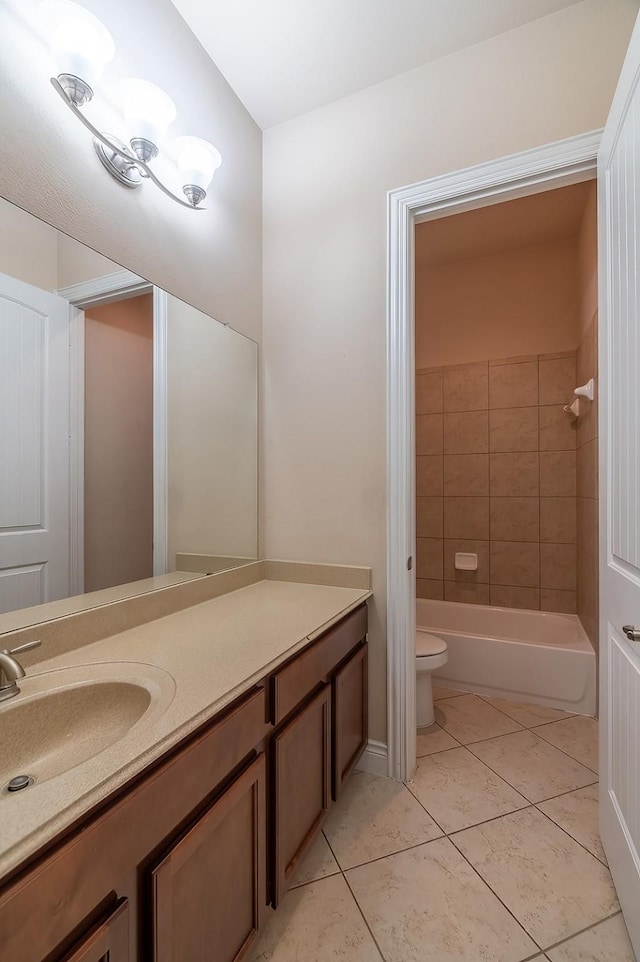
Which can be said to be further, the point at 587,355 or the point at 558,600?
the point at 558,600

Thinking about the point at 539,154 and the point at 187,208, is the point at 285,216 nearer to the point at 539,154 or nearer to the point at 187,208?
the point at 187,208

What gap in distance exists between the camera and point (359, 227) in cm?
185

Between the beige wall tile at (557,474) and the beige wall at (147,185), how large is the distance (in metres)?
2.14

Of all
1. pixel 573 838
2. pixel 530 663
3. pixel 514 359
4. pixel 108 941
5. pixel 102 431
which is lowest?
pixel 573 838

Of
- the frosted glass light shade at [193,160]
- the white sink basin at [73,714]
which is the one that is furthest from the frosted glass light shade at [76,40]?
the white sink basin at [73,714]

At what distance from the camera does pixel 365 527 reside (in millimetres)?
1837

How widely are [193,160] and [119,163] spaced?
11.1 inches

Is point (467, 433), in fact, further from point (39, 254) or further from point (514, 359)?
point (39, 254)

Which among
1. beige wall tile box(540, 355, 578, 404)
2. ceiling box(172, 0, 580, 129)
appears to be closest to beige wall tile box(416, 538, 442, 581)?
beige wall tile box(540, 355, 578, 404)

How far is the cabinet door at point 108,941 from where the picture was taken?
23.1 inches

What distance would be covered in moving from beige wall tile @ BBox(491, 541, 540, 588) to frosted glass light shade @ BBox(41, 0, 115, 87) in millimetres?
3101

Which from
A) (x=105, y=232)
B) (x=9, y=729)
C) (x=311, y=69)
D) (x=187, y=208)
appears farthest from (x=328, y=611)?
(x=311, y=69)

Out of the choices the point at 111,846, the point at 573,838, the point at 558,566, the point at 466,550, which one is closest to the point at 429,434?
the point at 466,550

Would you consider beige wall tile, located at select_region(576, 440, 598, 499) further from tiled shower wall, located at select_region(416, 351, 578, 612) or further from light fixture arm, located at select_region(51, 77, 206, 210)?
light fixture arm, located at select_region(51, 77, 206, 210)
